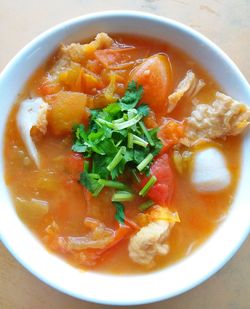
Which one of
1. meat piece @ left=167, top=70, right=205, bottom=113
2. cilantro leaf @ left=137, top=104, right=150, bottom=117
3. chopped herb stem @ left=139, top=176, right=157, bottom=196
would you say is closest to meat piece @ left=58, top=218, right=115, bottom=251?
chopped herb stem @ left=139, top=176, right=157, bottom=196

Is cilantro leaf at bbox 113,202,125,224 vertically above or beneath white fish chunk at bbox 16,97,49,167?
beneath

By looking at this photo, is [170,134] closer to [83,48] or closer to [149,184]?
[149,184]

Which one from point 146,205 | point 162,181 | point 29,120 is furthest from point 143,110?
point 29,120

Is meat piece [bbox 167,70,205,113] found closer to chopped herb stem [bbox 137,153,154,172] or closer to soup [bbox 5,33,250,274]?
soup [bbox 5,33,250,274]

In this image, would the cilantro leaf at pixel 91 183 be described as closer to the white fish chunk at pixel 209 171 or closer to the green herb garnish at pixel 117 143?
the green herb garnish at pixel 117 143

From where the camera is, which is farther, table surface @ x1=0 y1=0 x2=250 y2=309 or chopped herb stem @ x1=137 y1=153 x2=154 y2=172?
table surface @ x1=0 y1=0 x2=250 y2=309

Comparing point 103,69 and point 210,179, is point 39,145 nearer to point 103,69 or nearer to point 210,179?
point 103,69
